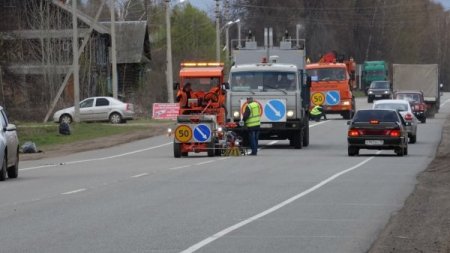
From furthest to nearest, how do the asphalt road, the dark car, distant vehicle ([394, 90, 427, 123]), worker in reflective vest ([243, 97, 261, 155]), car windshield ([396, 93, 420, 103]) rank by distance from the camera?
car windshield ([396, 93, 420, 103]), distant vehicle ([394, 90, 427, 123]), worker in reflective vest ([243, 97, 261, 155]), the dark car, the asphalt road

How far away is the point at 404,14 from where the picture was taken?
424 ft

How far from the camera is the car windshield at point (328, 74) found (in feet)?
194

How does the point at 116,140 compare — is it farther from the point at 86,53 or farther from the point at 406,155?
the point at 86,53

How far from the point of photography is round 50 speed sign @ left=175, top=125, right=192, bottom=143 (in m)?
32.9

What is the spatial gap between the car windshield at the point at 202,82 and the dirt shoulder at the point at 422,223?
13051 mm

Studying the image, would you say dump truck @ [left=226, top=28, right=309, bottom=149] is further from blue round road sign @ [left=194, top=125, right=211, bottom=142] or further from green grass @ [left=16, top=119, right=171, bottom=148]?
green grass @ [left=16, top=119, right=171, bottom=148]

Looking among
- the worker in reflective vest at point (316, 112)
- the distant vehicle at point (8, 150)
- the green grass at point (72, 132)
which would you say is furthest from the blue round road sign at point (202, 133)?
the worker in reflective vest at point (316, 112)

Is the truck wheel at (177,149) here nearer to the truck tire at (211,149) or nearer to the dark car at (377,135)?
the truck tire at (211,149)

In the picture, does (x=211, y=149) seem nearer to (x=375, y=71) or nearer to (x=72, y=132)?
(x=72, y=132)

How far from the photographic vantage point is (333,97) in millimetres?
60812

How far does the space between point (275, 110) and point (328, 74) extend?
23.6 metres

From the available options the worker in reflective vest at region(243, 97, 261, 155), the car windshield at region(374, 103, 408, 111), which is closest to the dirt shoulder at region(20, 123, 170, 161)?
the worker in reflective vest at region(243, 97, 261, 155)

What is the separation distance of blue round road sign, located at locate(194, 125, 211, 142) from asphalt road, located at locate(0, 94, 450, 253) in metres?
0.61

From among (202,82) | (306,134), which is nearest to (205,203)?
(202,82)
